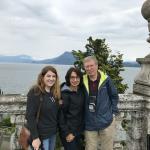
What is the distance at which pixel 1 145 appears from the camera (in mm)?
5723

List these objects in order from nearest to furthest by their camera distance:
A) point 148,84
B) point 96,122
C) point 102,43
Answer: point 96,122, point 148,84, point 102,43

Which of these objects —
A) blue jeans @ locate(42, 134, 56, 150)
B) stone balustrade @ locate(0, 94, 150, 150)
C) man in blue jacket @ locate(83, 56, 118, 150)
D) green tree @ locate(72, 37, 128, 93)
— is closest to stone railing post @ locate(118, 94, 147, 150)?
stone balustrade @ locate(0, 94, 150, 150)

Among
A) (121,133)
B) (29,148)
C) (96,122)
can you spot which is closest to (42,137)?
(29,148)

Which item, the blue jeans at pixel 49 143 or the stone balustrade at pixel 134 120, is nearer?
the blue jeans at pixel 49 143

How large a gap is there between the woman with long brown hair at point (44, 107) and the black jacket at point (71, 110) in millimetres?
179

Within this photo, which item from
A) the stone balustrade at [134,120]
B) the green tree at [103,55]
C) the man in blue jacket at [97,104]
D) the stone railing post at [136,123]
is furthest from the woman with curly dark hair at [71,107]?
the green tree at [103,55]

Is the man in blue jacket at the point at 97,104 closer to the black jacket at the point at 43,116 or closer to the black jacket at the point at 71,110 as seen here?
the black jacket at the point at 71,110

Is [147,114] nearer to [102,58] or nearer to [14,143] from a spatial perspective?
[14,143]

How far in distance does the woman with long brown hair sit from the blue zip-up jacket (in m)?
0.53

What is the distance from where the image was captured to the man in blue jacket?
5301 mm

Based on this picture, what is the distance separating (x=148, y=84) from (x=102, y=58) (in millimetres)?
5788

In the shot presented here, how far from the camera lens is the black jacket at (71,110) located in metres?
5.17

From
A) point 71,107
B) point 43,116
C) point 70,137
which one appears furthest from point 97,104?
point 43,116

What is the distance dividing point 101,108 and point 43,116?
905 millimetres
